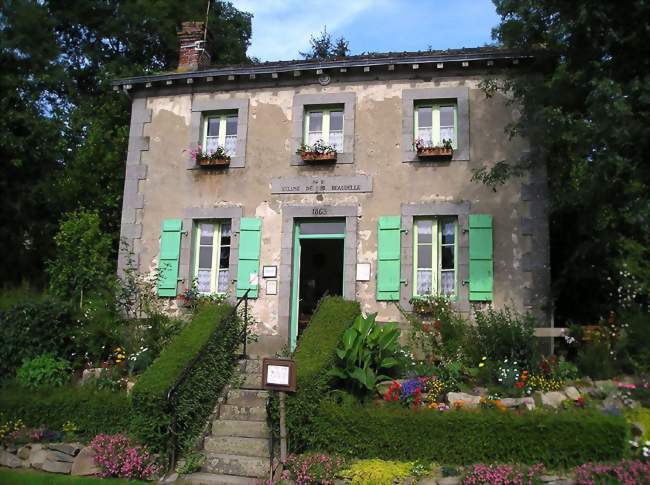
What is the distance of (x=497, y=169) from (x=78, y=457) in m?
7.64

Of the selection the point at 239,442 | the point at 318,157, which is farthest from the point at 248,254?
the point at 239,442

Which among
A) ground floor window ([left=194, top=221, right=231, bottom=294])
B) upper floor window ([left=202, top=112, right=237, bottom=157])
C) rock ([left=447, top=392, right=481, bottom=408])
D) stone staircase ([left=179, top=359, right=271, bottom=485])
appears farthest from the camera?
upper floor window ([left=202, top=112, right=237, bottom=157])

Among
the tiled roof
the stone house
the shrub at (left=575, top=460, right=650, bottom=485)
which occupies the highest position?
the tiled roof

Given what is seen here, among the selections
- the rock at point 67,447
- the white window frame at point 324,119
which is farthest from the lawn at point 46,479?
the white window frame at point 324,119

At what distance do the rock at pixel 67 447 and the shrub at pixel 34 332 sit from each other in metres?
2.21

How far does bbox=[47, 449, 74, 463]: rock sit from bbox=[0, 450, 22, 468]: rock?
1.66 ft

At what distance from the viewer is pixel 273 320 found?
1163 centimetres

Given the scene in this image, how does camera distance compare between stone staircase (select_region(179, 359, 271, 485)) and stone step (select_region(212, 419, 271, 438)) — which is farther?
stone step (select_region(212, 419, 271, 438))

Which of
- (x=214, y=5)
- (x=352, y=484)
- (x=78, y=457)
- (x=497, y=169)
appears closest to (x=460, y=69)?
(x=497, y=169)

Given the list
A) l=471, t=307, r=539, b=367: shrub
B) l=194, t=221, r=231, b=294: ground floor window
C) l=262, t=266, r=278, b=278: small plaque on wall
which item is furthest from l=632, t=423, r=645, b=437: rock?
l=194, t=221, r=231, b=294: ground floor window

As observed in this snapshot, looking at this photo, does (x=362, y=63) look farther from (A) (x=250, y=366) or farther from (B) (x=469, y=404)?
(B) (x=469, y=404)

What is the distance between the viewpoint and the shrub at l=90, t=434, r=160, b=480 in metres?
7.72

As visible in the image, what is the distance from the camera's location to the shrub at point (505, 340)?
357 inches

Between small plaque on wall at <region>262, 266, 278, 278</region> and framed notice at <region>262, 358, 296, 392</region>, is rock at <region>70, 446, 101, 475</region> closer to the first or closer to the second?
framed notice at <region>262, 358, 296, 392</region>
